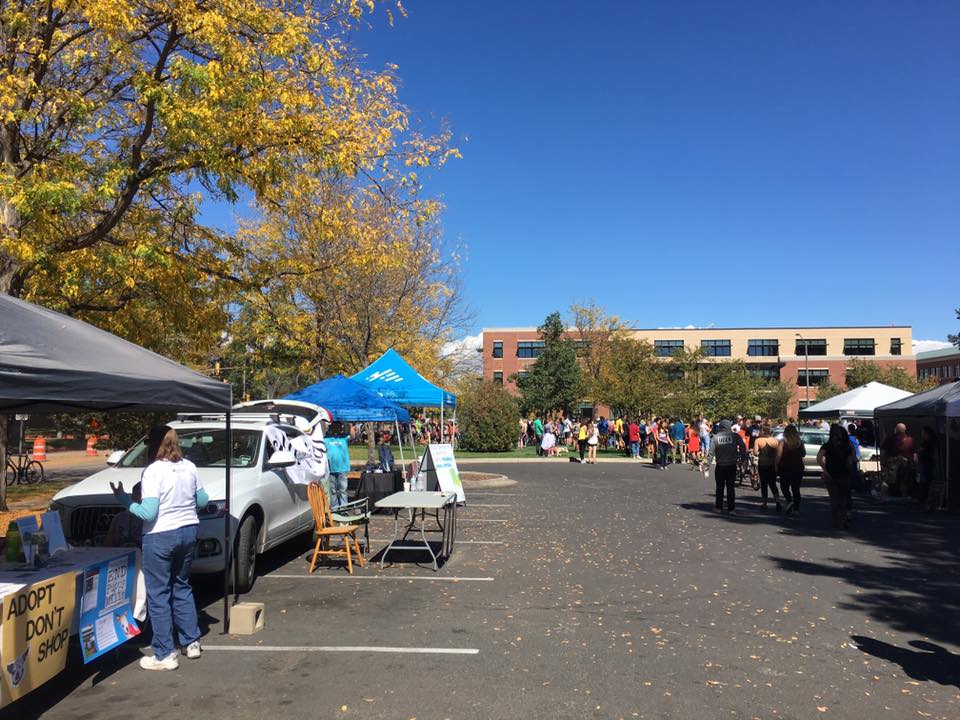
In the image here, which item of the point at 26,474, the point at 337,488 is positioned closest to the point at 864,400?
the point at 337,488

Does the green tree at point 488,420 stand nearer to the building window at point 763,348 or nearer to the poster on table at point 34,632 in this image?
the poster on table at point 34,632

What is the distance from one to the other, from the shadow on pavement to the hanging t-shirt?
17.5ft

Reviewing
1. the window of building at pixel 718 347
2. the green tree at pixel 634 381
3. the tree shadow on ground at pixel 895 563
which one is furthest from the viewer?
the window of building at pixel 718 347

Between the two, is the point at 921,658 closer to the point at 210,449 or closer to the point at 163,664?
the point at 163,664

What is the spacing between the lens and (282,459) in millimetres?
8430

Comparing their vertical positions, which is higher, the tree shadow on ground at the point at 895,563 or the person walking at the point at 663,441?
the person walking at the point at 663,441

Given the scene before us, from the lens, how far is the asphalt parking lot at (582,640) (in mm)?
4688

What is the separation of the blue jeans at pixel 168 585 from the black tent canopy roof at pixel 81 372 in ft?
3.18

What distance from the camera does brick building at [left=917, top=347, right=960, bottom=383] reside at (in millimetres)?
100062

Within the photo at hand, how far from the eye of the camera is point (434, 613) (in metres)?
6.76

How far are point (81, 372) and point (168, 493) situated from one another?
1.03m

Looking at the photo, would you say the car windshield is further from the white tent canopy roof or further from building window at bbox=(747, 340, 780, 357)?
building window at bbox=(747, 340, 780, 357)

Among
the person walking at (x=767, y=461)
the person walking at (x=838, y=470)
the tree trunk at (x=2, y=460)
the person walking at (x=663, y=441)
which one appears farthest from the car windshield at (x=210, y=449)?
the person walking at (x=663, y=441)

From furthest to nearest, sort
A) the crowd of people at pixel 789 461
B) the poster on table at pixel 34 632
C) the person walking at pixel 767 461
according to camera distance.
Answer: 1. the person walking at pixel 767 461
2. the crowd of people at pixel 789 461
3. the poster on table at pixel 34 632
